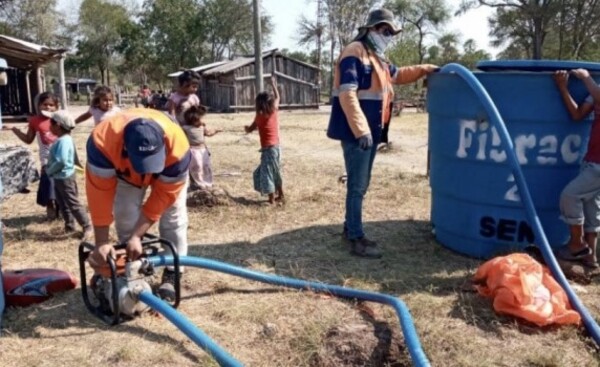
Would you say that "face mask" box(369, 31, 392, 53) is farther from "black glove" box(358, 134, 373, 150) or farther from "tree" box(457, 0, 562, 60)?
"tree" box(457, 0, 562, 60)

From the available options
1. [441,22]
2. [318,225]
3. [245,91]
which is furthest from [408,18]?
[318,225]

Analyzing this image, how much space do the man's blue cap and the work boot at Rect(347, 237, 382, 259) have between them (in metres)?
2.00

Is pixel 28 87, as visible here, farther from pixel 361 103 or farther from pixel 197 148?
pixel 361 103

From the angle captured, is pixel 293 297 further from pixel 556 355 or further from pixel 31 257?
pixel 31 257

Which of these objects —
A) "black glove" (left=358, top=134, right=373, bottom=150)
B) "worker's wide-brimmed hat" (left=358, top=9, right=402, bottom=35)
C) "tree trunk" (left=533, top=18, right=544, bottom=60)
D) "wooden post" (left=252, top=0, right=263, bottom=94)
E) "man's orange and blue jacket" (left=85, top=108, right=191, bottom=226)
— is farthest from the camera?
"tree trunk" (left=533, top=18, right=544, bottom=60)

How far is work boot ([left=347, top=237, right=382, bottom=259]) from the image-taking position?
13.5ft

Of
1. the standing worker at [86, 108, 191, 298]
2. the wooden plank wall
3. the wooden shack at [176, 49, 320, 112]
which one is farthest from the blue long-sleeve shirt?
the wooden shack at [176, 49, 320, 112]

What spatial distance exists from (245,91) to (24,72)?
12344 mm

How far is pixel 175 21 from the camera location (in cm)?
4534

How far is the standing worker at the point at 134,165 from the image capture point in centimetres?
251

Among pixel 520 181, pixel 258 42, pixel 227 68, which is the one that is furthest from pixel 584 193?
pixel 227 68

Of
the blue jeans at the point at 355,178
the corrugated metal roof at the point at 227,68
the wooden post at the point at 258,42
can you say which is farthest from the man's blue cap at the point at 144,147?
the corrugated metal roof at the point at 227,68

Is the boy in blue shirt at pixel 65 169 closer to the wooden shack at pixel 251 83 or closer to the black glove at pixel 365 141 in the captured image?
the black glove at pixel 365 141

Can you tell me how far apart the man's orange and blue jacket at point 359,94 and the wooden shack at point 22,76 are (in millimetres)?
12104
